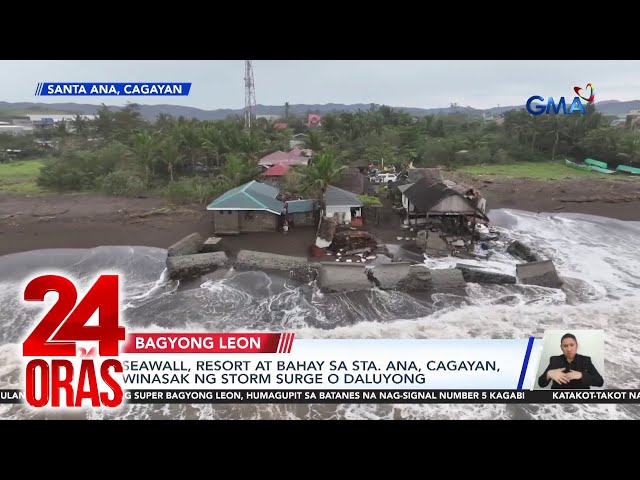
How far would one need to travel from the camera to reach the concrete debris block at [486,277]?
10711 millimetres

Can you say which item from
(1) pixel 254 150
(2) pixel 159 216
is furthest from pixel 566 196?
(2) pixel 159 216

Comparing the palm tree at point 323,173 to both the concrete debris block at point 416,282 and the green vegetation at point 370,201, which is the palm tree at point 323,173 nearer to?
the green vegetation at point 370,201

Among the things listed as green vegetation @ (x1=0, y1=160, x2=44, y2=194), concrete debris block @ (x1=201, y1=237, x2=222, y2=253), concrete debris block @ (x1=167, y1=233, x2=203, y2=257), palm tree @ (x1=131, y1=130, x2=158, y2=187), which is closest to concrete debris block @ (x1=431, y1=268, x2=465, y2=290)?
concrete debris block @ (x1=201, y1=237, x2=222, y2=253)

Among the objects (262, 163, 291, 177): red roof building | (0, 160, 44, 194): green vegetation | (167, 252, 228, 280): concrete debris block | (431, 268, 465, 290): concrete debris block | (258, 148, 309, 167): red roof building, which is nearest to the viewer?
(431, 268, 465, 290): concrete debris block

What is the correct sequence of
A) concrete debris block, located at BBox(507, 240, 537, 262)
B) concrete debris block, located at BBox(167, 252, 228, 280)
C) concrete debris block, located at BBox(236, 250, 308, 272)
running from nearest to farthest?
concrete debris block, located at BBox(167, 252, 228, 280), concrete debris block, located at BBox(236, 250, 308, 272), concrete debris block, located at BBox(507, 240, 537, 262)

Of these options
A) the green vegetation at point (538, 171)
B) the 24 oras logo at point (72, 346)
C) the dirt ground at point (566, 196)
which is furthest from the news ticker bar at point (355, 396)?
the green vegetation at point (538, 171)

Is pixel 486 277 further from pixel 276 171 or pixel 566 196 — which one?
pixel 276 171

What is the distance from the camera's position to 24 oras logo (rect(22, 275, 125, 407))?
4.60 metres

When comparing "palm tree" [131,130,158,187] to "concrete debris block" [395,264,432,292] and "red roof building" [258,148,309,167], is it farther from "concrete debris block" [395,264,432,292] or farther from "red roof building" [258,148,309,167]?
"concrete debris block" [395,264,432,292]

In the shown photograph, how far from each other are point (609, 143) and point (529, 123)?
17.2 ft

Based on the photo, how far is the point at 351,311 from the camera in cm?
939

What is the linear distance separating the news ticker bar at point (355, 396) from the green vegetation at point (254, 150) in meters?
10.5

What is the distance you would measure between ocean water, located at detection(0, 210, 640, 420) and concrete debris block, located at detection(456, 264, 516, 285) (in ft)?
0.67

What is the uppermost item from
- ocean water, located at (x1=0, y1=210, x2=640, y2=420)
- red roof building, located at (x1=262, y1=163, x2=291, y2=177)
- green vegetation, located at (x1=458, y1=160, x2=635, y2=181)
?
green vegetation, located at (x1=458, y1=160, x2=635, y2=181)
